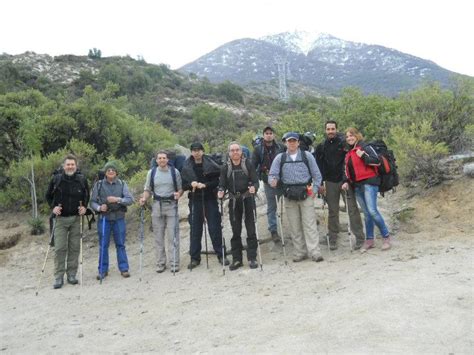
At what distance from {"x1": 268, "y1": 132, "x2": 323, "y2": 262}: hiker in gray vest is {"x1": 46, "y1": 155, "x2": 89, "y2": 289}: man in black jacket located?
3.27m

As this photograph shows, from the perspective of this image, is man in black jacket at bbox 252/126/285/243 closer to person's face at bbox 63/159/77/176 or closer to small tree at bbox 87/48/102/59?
person's face at bbox 63/159/77/176

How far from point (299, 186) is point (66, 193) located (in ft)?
12.7

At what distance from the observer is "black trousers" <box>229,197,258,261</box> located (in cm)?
698

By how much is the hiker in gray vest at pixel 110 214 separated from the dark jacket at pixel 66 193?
0.96ft

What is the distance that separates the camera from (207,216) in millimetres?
7402

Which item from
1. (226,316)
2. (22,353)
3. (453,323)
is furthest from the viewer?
(226,316)

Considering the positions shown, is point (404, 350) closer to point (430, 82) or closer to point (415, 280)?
point (415, 280)

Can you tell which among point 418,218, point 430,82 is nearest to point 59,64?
point 430,82

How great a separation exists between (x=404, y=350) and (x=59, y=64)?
171 ft

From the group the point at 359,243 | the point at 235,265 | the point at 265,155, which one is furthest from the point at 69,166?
the point at 359,243

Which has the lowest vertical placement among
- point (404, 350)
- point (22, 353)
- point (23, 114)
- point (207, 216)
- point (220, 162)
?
point (22, 353)

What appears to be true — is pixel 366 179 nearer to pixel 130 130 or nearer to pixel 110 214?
pixel 110 214

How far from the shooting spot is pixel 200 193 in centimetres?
734

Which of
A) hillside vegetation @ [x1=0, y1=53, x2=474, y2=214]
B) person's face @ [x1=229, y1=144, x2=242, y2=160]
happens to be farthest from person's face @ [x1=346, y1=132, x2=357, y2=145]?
hillside vegetation @ [x1=0, y1=53, x2=474, y2=214]
